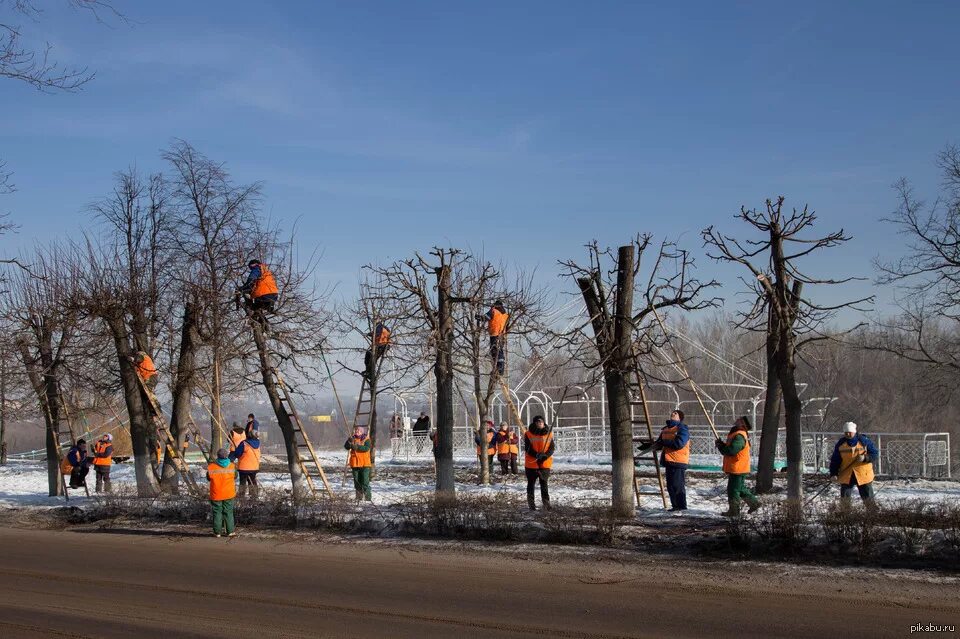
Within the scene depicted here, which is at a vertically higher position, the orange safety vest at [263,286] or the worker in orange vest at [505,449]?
the orange safety vest at [263,286]

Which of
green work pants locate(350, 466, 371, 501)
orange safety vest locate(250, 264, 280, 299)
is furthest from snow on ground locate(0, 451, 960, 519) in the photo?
orange safety vest locate(250, 264, 280, 299)

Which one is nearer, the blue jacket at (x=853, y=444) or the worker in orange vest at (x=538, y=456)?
the blue jacket at (x=853, y=444)

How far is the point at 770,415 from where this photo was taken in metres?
15.4

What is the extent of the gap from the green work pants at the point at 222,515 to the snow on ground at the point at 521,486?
2859 millimetres

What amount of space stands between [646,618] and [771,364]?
27.2 feet

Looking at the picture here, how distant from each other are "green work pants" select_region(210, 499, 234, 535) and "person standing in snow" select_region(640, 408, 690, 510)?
703 cm

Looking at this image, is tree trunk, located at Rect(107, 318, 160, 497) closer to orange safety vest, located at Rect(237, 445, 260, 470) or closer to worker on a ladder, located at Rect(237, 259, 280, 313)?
orange safety vest, located at Rect(237, 445, 260, 470)

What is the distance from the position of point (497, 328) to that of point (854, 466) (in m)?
8.18

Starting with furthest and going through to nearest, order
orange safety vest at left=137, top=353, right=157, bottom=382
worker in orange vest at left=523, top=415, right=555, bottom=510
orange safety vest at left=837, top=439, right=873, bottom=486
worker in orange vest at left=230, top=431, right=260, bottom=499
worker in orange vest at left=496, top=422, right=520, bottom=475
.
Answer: worker in orange vest at left=496, top=422, right=520, bottom=475
orange safety vest at left=137, top=353, right=157, bottom=382
worker in orange vest at left=230, top=431, right=260, bottom=499
worker in orange vest at left=523, top=415, right=555, bottom=510
orange safety vest at left=837, top=439, right=873, bottom=486

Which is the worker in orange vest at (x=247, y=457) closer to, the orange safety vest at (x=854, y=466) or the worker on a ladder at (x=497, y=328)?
the worker on a ladder at (x=497, y=328)

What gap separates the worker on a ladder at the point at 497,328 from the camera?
759 inches

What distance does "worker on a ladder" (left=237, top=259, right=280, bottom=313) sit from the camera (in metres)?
17.4

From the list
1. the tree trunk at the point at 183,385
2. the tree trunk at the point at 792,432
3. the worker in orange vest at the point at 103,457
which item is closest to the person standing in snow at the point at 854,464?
the tree trunk at the point at 792,432

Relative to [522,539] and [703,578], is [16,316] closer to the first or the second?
[522,539]
